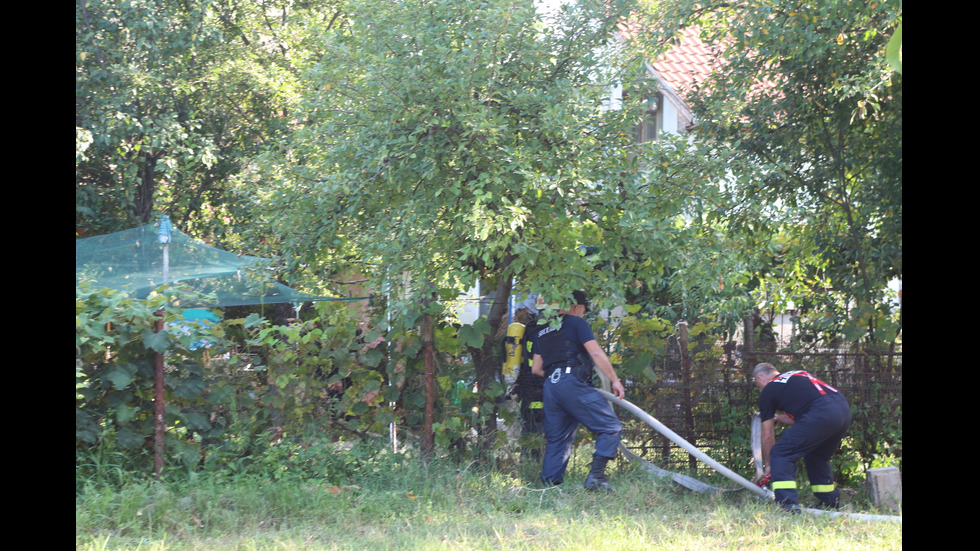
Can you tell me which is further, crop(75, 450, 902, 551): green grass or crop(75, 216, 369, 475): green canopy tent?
crop(75, 216, 369, 475): green canopy tent

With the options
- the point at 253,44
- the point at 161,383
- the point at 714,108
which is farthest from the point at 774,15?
the point at 253,44

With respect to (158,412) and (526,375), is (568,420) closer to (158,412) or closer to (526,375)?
(526,375)

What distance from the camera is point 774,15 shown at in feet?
21.3

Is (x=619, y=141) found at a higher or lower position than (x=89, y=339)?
higher

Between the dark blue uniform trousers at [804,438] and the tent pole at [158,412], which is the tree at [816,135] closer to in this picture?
the dark blue uniform trousers at [804,438]

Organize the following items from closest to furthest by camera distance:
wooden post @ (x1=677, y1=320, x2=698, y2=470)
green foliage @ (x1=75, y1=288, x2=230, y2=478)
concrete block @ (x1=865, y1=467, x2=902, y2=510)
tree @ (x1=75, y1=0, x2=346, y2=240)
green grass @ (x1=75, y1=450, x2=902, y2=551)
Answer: green grass @ (x1=75, y1=450, x2=902, y2=551) < green foliage @ (x1=75, y1=288, x2=230, y2=478) < concrete block @ (x1=865, y1=467, x2=902, y2=510) < wooden post @ (x1=677, y1=320, x2=698, y2=470) < tree @ (x1=75, y1=0, x2=346, y2=240)

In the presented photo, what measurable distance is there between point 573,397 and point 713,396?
1622 mm

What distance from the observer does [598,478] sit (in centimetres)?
595

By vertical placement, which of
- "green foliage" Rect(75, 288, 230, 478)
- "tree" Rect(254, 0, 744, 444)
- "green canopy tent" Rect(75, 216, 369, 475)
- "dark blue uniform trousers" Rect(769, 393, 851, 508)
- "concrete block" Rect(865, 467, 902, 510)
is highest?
"tree" Rect(254, 0, 744, 444)

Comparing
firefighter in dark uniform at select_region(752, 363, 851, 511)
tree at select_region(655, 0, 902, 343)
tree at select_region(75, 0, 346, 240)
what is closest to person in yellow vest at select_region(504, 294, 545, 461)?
firefighter in dark uniform at select_region(752, 363, 851, 511)

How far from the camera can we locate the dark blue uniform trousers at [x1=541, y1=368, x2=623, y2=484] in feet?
19.6

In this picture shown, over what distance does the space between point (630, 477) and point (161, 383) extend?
368cm

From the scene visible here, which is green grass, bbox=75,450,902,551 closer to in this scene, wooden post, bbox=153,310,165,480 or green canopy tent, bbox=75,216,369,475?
wooden post, bbox=153,310,165,480

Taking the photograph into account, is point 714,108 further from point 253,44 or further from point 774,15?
point 253,44
